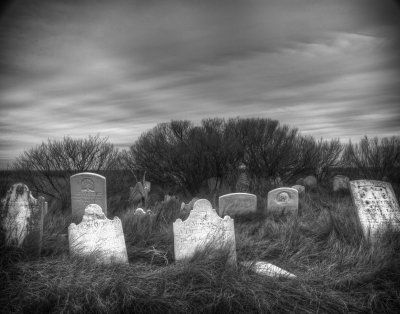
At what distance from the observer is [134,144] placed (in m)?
14.3

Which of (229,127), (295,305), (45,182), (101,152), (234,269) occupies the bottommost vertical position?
(295,305)

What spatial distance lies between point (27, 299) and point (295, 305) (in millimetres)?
2635

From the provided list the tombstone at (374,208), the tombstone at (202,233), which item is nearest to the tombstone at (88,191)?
the tombstone at (202,233)

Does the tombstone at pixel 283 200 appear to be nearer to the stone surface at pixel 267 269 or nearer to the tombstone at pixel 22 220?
the stone surface at pixel 267 269

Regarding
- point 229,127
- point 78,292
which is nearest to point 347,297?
point 78,292

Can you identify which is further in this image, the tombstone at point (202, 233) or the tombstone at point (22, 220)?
the tombstone at point (202, 233)

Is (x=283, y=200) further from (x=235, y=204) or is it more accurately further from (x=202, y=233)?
(x=202, y=233)

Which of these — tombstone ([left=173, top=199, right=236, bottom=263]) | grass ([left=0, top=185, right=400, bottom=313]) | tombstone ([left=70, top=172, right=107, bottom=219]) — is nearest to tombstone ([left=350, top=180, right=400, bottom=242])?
grass ([left=0, top=185, right=400, bottom=313])

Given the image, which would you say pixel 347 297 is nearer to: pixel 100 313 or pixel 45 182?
pixel 100 313

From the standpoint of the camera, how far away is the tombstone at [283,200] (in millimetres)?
8000

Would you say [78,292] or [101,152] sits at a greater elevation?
[101,152]

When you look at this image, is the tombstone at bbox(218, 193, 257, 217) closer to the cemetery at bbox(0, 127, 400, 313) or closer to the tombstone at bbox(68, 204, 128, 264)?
the cemetery at bbox(0, 127, 400, 313)

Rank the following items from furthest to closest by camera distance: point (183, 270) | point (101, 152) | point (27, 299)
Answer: point (101, 152)
point (183, 270)
point (27, 299)

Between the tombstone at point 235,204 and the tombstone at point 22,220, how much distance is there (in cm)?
426
